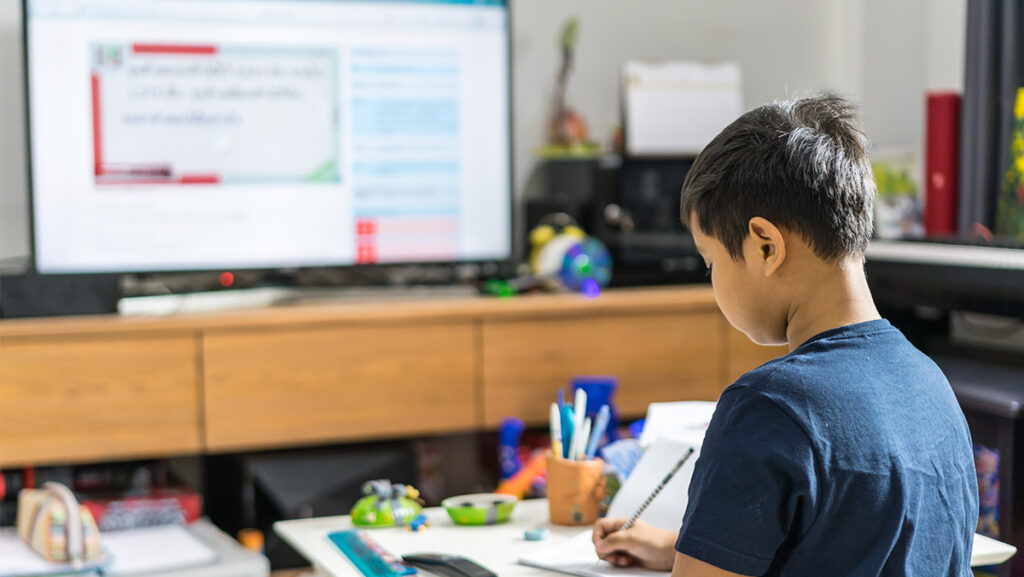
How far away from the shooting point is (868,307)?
996mm

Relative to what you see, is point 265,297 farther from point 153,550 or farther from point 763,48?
point 763,48

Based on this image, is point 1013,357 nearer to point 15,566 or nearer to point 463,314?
point 463,314

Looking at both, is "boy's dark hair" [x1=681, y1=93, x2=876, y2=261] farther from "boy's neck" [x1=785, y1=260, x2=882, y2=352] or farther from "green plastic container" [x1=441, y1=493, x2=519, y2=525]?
"green plastic container" [x1=441, y1=493, x2=519, y2=525]

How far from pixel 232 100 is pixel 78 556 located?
105 cm

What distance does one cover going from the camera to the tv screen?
241 cm

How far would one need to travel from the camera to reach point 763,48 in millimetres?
3203

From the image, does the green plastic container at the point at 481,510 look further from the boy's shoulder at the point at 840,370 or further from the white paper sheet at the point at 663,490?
the boy's shoulder at the point at 840,370

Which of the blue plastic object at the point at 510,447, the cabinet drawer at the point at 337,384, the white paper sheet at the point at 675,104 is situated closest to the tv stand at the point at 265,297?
the cabinet drawer at the point at 337,384

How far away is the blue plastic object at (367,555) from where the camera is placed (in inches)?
48.5

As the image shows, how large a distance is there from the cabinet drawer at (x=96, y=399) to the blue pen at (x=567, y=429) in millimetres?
1099

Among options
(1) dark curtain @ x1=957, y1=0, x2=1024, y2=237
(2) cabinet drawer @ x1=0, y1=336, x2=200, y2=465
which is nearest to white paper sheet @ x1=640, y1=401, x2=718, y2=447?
(2) cabinet drawer @ x1=0, y1=336, x2=200, y2=465

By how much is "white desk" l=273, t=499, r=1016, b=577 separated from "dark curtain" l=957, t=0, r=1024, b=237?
1.30 metres

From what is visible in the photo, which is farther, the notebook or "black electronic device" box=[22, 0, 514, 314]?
"black electronic device" box=[22, 0, 514, 314]

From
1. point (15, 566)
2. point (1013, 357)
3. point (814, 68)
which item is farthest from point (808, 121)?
point (814, 68)
